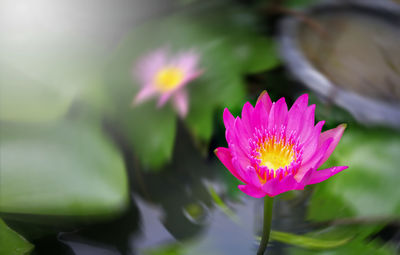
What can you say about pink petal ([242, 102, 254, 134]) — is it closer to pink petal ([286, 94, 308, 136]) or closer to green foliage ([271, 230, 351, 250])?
pink petal ([286, 94, 308, 136])

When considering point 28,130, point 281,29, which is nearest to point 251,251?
point 28,130

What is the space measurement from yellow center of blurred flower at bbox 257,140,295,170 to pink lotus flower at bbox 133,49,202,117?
0.92 ft

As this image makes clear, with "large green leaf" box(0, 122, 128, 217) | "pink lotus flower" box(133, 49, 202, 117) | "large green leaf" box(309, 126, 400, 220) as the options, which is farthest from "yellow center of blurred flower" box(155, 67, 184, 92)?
"large green leaf" box(309, 126, 400, 220)

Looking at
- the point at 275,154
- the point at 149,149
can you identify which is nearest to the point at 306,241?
the point at 275,154

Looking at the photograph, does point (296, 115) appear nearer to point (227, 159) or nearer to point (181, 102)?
point (227, 159)

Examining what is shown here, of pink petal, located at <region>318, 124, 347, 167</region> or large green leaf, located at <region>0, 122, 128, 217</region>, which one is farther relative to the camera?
large green leaf, located at <region>0, 122, 128, 217</region>

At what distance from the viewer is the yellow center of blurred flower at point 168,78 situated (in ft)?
2.29

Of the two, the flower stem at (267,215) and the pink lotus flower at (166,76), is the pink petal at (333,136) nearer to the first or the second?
the flower stem at (267,215)

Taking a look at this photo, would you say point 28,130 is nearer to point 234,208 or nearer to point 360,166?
point 234,208

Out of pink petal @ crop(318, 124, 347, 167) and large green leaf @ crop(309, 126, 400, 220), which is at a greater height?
pink petal @ crop(318, 124, 347, 167)

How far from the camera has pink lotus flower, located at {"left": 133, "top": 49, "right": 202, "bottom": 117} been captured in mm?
691

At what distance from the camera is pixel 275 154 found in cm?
41

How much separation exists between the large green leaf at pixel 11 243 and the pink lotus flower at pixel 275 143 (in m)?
0.27

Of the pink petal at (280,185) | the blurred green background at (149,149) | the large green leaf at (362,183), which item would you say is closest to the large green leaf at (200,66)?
the blurred green background at (149,149)
